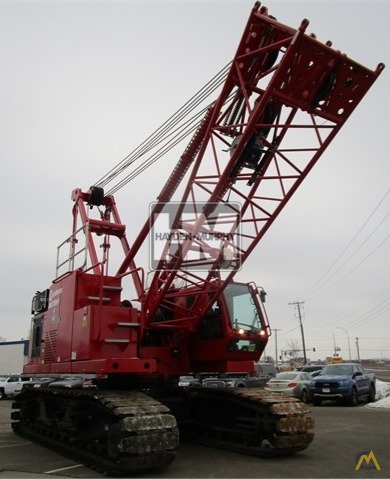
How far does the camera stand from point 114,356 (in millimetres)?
8297

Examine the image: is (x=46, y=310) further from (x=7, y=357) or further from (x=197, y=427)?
(x=7, y=357)

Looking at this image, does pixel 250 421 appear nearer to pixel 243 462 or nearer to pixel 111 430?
pixel 243 462

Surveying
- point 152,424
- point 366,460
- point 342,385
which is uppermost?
point 342,385

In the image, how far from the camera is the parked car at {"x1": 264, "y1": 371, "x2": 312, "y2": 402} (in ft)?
70.1

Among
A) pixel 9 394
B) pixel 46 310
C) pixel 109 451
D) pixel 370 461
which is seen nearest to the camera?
pixel 109 451

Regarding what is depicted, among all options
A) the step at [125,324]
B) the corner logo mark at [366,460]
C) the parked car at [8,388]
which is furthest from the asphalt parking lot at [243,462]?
the parked car at [8,388]

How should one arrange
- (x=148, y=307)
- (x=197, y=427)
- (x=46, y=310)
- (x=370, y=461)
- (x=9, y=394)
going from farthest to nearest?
1. (x=9, y=394)
2. (x=46, y=310)
3. (x=197, y=427)
4. (x=148, y=307)
5. (x=370, y=461)

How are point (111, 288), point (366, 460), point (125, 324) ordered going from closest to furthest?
point (366, 460) < point (125, 324) < point (111, 288)

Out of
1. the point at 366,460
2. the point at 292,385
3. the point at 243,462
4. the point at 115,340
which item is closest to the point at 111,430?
the point at 115,340

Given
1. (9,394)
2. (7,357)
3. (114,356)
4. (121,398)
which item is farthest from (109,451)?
(7,357)

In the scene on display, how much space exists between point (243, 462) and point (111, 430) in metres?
2.33

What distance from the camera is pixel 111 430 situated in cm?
744

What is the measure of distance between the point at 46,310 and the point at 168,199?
3866 mm

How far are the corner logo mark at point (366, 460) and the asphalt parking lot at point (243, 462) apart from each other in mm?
16
